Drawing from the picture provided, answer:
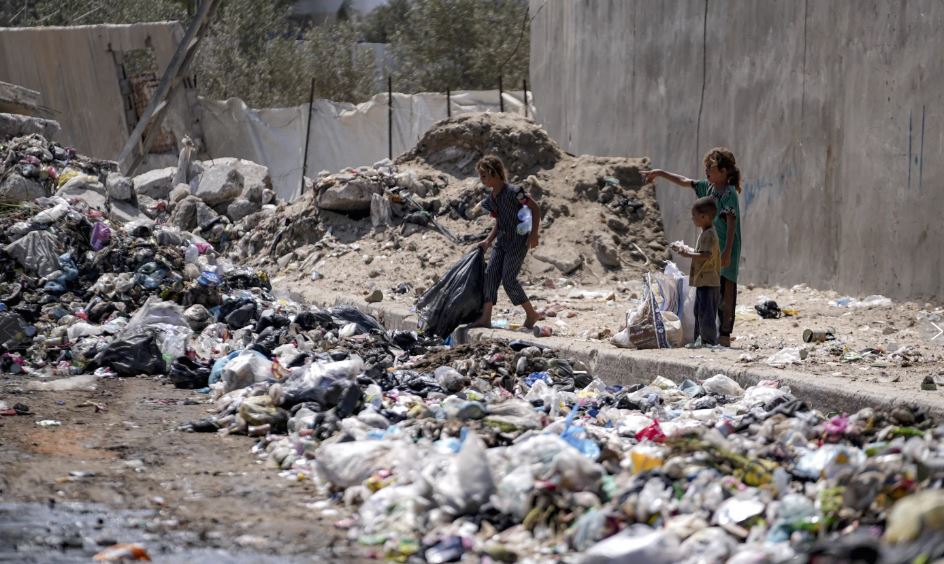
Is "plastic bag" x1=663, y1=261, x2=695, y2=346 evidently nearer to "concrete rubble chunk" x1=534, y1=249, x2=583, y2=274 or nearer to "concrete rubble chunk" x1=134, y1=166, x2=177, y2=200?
"concrete rubble chunk" x1=534, y1=249, x2=583, y2=274

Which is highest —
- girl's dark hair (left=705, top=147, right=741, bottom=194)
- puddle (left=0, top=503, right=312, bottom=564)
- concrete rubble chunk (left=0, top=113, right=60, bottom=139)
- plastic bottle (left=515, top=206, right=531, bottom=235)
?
girl's dark hair (left=705, top=147, right=741, bottom=194)

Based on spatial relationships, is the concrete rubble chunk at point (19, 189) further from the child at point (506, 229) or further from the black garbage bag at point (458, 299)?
the child at point (506, 229)

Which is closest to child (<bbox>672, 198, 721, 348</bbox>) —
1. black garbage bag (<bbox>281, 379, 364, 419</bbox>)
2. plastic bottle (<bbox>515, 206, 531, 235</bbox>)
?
plastic bottle (<bbox>515, 206, 531, 235</bbox>)

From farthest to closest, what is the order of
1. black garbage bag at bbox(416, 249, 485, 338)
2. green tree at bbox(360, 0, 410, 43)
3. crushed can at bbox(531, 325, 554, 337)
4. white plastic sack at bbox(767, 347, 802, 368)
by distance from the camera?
green tree at bbox(360, 0, 410, 43), black garbage bag at bbox(416, 249, 485, 338), crushed can at bbox(531, 325, 554, 337), white plastic sack at bbox(767, 347, 802, 368)

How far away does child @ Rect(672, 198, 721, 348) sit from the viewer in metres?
6.90

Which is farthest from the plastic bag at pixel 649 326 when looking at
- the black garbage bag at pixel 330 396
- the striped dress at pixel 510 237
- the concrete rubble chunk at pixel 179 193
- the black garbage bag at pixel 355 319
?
the concrete rubble chunk at pixel 179 193

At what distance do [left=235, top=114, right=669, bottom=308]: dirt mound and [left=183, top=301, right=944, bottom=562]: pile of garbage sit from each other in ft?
18.6

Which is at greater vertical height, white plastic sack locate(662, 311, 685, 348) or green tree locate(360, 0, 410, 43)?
green tree locate(360, 0, 410, 43)

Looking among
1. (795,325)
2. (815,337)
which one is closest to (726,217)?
(815,337)

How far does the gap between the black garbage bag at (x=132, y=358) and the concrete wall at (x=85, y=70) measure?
43.9ft

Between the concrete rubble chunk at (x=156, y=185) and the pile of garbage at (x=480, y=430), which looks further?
the concrete rubble chunk at (x=156, y=185)

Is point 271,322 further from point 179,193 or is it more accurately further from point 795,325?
point 179,193

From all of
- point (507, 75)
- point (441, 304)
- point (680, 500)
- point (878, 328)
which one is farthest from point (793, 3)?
point (507, 75)

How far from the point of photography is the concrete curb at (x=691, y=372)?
518cm
